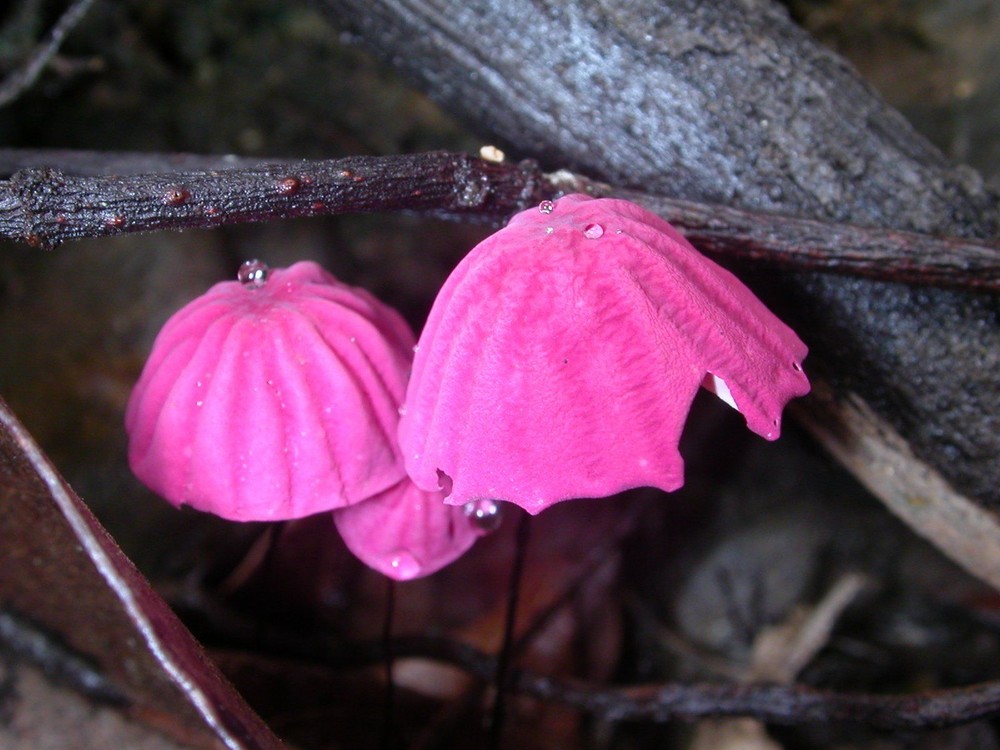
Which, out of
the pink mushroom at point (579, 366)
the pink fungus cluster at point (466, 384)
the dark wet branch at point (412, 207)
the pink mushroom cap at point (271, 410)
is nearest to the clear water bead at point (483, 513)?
the pink fungus cluster at point (466, 384)

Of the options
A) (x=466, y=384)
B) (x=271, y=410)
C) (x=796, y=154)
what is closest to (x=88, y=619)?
(x=271, y=410)

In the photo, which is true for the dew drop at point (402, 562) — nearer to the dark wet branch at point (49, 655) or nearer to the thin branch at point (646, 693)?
the dark wet branch at point (49, 655)

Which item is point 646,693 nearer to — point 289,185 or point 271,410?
point 271,410

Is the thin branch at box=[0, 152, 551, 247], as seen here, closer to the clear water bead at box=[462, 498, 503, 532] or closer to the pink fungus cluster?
the pink fungus cluster

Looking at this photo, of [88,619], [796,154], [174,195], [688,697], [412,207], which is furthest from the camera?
[688,697]

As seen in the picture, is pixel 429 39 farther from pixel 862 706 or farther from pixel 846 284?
pixel 862 706

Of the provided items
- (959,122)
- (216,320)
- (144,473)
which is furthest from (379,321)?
(959,122)

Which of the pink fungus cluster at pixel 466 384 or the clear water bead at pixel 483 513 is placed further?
the clear water bead at pixel 483 513

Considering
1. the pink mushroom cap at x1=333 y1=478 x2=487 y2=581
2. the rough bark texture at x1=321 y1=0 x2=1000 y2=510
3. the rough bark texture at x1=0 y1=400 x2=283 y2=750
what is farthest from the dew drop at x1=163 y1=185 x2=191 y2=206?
the rough bark texture at x1=321 y1=0 x2=1000 y2=510

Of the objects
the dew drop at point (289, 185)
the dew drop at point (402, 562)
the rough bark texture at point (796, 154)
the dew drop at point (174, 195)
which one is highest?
the rough bark texture at point (796, 154)
